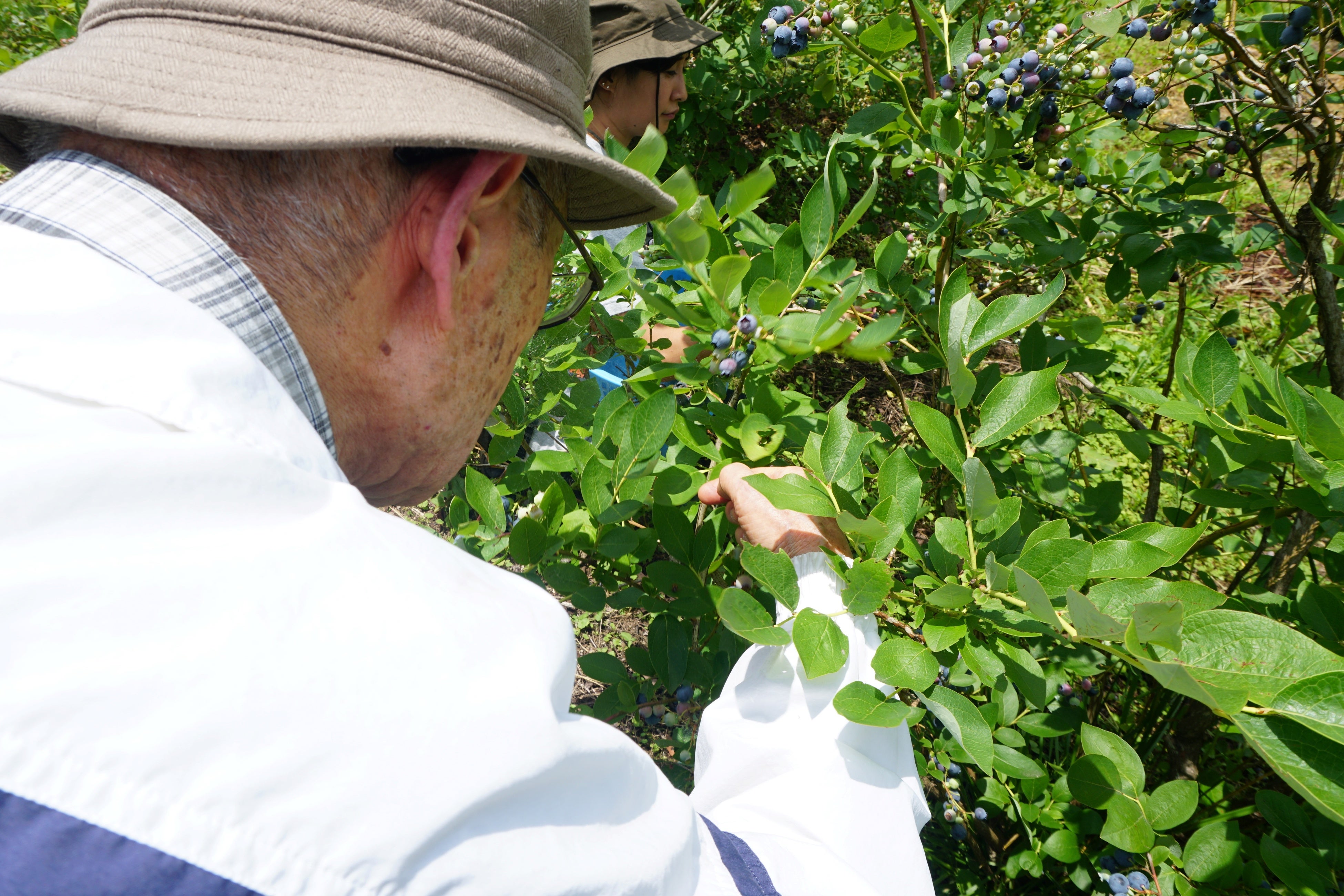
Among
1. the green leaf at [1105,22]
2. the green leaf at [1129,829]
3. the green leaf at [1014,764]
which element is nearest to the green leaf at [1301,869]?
the green leaf at [1129,829]

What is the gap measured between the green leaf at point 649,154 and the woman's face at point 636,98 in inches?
71.3

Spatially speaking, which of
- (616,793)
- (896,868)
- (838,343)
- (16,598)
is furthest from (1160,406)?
(16,598)

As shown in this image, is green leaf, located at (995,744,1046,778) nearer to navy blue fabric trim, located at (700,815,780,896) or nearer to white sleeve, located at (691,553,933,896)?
white sleeve, located at (691,553,933,896)

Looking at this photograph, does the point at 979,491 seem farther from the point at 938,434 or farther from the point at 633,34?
the point at 633,34

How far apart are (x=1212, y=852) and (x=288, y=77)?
147 cm

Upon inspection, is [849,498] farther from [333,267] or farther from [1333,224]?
[1333,224]

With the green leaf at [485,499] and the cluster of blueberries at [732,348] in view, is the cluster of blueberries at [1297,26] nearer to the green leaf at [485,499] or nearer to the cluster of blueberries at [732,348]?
the cluster of blueberries at [732,348]

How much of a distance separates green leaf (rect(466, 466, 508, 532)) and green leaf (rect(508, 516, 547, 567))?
0.09 m

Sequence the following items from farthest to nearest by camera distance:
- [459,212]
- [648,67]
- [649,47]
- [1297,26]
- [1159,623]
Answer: [648,67] → [649,47] → [1297,26] → [459,212] → [1159,623]

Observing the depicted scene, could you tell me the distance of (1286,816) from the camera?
1.13m

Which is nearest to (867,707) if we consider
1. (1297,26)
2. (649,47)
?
(1297,26)

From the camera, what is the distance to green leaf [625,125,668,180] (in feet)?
3.23

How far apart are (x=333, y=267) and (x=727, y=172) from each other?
11.2 ft

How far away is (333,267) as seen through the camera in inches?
27.6
